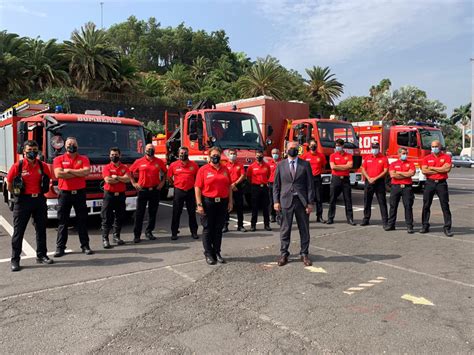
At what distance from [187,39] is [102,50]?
5902cm

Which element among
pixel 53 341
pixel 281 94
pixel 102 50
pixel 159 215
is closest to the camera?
pixel 53 341

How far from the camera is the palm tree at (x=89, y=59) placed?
115ft

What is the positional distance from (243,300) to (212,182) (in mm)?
1954

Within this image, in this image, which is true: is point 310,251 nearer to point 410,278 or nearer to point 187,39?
point 410,278

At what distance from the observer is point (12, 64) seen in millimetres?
29781

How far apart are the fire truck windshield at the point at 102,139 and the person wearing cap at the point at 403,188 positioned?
5.45 meters

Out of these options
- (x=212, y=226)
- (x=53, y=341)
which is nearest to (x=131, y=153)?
(x=212, y=226)

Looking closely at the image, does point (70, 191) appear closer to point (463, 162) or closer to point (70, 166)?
point (70, 166)

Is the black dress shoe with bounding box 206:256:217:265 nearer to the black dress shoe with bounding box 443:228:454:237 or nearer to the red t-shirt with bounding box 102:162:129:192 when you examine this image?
the red t-shirt with bounding box 102:162:129:192

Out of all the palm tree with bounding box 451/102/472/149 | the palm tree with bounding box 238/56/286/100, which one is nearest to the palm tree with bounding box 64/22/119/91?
the palm tree with bounding box 238/56/286/100

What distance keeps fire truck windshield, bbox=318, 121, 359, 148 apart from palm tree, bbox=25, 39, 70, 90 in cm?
2790

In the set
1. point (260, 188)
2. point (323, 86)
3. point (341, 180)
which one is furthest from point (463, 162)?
point (260, 188)

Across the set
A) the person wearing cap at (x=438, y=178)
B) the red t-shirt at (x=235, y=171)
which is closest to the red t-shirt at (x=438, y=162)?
the person wearing cap at (x=438, y=178)

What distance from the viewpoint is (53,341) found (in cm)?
353
